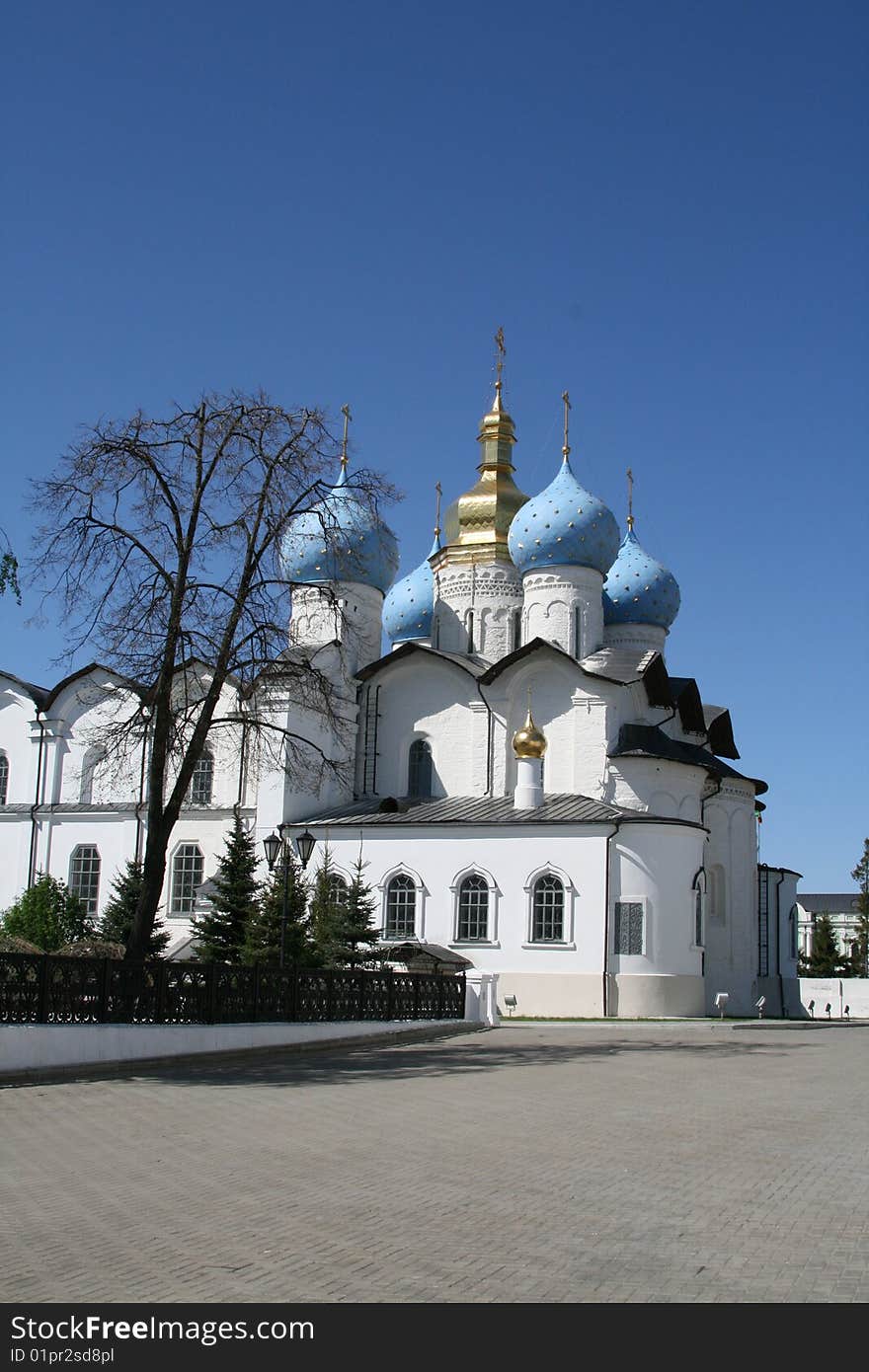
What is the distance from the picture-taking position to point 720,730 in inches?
1518

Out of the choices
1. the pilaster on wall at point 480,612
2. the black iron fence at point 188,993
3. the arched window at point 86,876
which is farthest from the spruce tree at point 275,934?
the pilaster on wall at point 480,612

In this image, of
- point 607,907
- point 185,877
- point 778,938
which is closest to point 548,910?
point 607,907

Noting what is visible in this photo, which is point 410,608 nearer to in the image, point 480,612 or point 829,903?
point 480,612

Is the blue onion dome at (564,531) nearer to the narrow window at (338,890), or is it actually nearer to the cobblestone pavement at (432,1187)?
the narrow window at (338,890)

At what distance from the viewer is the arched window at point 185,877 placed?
3275cm

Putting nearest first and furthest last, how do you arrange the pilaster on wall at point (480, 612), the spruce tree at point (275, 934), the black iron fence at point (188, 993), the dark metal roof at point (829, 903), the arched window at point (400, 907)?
1. the black iron fence at point (188, 993)
2. the spruce tree at point (275, 934)
3. the arched window at point (400, 907)
4. the pilaster on wall at point (480, 612)
5. the dark metal roof at point (829, 903)

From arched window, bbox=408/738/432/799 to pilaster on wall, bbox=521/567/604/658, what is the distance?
3747mm

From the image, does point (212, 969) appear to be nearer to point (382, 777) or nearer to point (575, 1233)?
point (575, 1233)

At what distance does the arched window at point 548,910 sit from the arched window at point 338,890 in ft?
13.4

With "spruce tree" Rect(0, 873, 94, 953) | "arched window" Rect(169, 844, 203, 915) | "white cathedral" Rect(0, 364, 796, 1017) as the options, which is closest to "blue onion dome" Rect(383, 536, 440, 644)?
"white cathedral" Rect(0, 364, 796, 1017)
